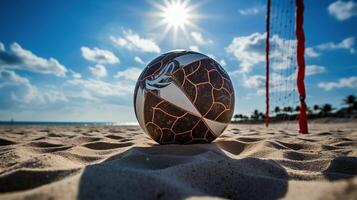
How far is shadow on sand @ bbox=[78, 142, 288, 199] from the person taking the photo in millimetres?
1350

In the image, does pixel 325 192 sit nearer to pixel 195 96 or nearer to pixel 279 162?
pixel 279 162

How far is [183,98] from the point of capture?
289 centimetres

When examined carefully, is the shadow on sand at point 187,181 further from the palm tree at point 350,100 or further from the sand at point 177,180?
the palm tree at point 350,100

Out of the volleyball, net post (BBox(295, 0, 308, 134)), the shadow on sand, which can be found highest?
net post (BBox(295, 0, 308, 134))

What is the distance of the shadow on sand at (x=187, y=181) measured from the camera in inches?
53.1

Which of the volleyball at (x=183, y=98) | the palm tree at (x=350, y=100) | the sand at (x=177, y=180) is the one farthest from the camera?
the palm tree at (x=350, y=100)

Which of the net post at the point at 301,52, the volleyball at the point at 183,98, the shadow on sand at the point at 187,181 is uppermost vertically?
the net post at the point at 301,52

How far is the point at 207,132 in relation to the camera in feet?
10.2

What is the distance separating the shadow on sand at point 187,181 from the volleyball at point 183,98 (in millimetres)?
936

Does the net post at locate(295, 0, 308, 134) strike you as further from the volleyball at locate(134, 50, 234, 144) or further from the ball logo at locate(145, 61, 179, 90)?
the ball logo at locate(145, 61, 179, 90)

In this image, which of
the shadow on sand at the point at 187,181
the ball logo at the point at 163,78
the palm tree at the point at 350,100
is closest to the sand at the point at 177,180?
the shadow on sand at the point at 187,181

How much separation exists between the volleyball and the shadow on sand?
3.07 feet

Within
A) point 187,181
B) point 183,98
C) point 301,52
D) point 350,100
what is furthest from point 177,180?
point 350,100

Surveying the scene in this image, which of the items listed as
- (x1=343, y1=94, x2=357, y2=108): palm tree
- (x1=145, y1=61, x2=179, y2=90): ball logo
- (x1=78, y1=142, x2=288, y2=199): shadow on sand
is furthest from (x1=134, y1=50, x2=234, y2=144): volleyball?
(x1=343, y1=94, x2=357, y2=108): palm tree
